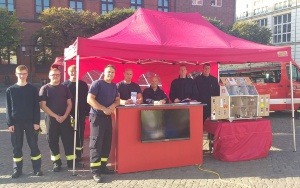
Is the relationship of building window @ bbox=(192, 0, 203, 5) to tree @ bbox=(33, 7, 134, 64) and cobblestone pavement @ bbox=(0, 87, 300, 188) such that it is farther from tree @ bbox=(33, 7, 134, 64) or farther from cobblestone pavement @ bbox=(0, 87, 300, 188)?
cobblestone pavement @ bbox=(0, 87, 300, 188)

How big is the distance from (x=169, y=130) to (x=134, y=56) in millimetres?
1514

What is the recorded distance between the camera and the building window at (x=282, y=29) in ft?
161

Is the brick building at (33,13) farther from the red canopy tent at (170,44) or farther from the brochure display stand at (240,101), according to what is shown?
the brochure display stand at (240,101)

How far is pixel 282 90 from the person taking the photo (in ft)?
39.8

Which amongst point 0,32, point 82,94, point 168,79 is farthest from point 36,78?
point 82,94

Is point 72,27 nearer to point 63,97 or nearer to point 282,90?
point 282,90

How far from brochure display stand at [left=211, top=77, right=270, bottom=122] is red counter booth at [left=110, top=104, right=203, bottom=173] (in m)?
0.71

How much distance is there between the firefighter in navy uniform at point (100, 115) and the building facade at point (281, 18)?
4849 centimetres

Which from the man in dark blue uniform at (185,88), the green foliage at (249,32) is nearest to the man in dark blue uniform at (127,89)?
the man in dark blue uniform at (185,88)

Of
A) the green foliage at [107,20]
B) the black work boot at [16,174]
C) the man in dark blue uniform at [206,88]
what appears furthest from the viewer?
the green foliage at [107,20]

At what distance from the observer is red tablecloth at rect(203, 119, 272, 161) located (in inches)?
241

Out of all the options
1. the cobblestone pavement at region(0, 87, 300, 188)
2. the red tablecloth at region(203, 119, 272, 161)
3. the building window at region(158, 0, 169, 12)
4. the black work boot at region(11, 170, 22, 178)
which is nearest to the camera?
the cobblestone pavement at region(0, 87, 300, 188)

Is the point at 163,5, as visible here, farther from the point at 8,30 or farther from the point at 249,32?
the point at 8,30

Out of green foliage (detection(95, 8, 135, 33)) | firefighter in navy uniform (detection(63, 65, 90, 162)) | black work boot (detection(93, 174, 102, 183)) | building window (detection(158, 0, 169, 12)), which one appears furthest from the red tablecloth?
building window (detection(158, 0, 169, 12))
